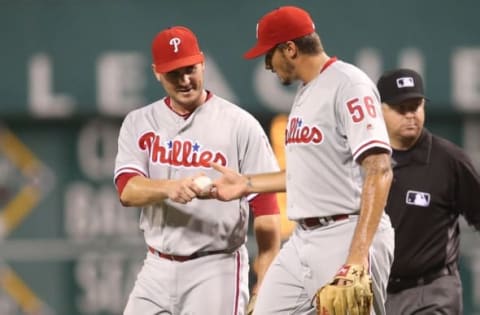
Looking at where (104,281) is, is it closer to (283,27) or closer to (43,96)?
(43,96)

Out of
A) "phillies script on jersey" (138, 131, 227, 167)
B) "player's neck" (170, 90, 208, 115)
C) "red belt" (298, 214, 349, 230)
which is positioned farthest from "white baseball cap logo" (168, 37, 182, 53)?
"red belt" (298, 214, 349, 230)

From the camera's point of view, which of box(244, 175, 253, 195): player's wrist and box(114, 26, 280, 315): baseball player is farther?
box(114, 26, 280, 315): baseball player

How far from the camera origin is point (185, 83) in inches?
228

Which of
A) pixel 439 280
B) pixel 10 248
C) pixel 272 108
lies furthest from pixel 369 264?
pixel 10 248

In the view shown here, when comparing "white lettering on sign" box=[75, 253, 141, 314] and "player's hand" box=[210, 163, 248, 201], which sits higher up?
"player's hand" box=[210, 163, 248, 201]

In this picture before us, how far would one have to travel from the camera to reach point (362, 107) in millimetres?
5066

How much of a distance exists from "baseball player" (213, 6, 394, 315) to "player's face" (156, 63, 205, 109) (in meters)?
0.41

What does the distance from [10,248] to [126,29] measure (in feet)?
5.29

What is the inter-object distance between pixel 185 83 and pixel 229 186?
567 mm

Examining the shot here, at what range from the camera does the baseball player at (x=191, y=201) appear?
570 centimetres

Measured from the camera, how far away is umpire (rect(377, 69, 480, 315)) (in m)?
6.04

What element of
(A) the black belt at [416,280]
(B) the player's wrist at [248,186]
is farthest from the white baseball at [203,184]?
(A) the black belt at [416,280]

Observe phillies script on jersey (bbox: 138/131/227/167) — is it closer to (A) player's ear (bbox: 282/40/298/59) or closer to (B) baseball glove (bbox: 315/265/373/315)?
(A) player's ear (bbox: 282/40/298/59)

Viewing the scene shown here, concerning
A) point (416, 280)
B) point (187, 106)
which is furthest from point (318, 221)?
point (416, 280)
